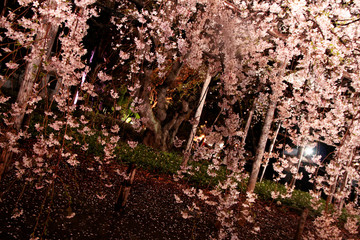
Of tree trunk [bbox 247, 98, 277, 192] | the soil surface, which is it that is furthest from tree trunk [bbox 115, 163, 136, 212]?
tree trunk [bbox 247, 98, 277, 192]

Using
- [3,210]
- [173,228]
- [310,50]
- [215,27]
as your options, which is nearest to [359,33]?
[310,50]

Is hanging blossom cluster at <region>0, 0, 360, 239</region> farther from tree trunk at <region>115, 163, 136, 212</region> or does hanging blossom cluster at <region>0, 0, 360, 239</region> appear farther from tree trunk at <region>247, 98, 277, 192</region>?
tree trunk at <region>115, 163, 136, 212</region>

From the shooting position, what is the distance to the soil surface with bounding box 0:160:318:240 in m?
3.94

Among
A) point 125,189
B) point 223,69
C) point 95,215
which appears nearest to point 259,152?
point 223,69

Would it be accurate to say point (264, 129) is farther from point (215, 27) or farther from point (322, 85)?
point (215, 27)

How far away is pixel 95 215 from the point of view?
4.89m

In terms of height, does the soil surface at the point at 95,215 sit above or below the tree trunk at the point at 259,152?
below

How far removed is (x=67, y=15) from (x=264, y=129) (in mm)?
5697

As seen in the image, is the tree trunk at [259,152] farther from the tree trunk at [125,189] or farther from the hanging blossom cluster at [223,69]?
the tree trunk at [125,189]

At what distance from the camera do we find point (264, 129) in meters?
7.06

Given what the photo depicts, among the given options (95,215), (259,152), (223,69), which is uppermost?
(223,69)

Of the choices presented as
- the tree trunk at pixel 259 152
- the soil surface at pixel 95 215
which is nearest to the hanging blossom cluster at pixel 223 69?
the tree trunk at pixel 259 152

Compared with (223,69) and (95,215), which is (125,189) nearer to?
(95,215)

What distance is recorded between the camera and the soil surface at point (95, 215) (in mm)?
3943
